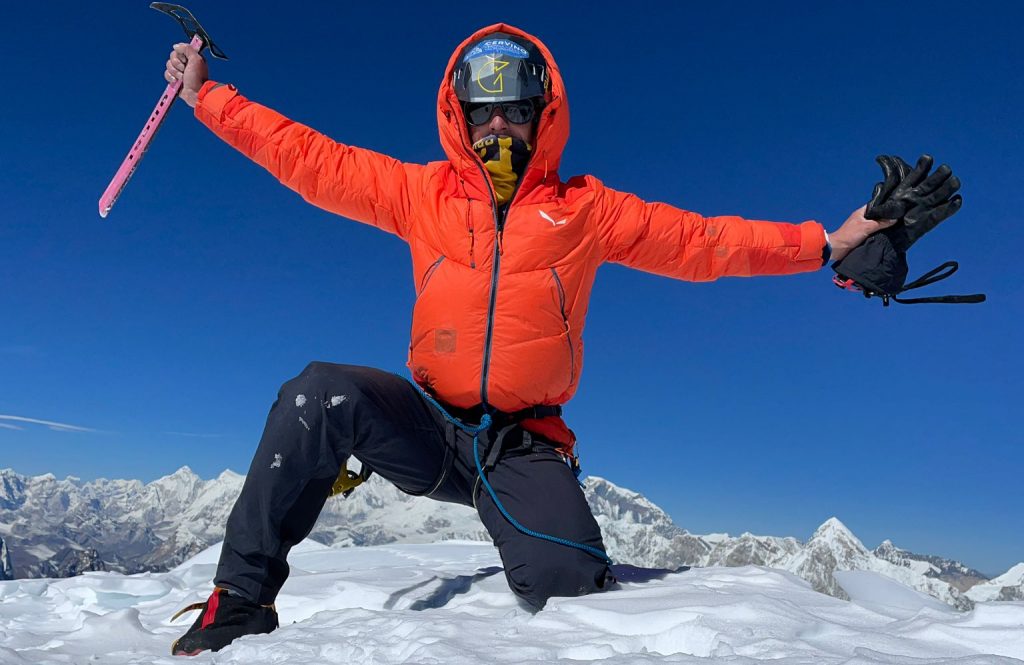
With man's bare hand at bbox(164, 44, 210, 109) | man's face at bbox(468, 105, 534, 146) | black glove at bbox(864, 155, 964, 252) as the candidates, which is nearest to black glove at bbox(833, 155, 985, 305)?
black glove at bbox(864, 155, 964, 252)

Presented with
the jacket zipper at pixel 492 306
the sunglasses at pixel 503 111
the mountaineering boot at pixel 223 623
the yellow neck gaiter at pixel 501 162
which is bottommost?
the mountaineering boot at pixel 223 623

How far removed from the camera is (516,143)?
14.5ft

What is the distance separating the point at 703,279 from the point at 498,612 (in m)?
2.35

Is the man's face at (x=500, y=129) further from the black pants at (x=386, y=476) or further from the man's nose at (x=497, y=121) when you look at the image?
the black pants at (x=386, y=476)

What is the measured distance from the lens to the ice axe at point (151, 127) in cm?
468

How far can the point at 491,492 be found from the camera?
3.91 metres

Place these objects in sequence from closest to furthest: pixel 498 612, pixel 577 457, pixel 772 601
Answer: pixel 772 601 < pixel 498 612 < pixel 577 457

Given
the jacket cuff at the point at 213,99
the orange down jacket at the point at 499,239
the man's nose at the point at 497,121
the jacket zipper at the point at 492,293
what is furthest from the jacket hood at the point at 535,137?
the jacket cuff at the point at 213,99

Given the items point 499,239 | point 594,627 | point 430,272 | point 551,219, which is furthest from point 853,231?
point 594,627

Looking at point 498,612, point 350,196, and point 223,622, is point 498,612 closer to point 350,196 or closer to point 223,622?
point 223,622

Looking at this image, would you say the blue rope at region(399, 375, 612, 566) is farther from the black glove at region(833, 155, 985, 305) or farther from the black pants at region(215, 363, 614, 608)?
the black glove at region(833, 155, 985, 305)

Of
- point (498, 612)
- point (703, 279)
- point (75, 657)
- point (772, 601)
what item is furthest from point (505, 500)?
point (75, 657)

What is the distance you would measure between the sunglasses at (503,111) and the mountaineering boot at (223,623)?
308cm

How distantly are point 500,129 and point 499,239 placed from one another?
860 millimetres
